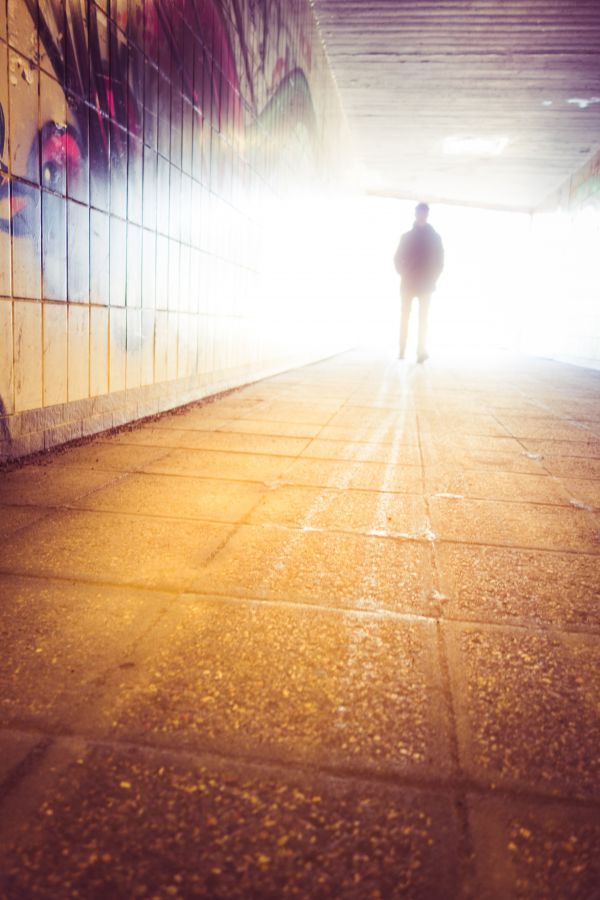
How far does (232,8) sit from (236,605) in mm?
5310

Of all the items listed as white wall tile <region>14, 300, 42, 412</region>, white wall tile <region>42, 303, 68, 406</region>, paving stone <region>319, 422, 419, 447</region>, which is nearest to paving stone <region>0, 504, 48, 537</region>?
white wall tile <region>14, 300, 42, 412</region>

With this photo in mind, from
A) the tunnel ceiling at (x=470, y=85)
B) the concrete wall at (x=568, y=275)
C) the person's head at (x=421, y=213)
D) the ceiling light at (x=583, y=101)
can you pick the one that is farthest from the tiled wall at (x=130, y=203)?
the concrete wall at (x=568, y=275)

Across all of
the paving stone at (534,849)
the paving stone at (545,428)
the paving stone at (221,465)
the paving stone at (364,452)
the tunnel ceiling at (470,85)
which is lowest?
the paving stone at (534,849)

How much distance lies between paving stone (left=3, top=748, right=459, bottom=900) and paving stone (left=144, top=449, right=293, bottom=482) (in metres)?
1.75

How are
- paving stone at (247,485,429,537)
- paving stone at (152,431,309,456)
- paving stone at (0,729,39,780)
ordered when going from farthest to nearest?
paving stone at (152,431,309,456) → paving stone at (247,485,429,537) → paving stone at (0,729,39,780)

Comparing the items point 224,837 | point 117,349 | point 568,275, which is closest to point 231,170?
point 117,349

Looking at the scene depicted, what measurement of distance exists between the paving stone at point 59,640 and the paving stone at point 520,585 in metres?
0.70

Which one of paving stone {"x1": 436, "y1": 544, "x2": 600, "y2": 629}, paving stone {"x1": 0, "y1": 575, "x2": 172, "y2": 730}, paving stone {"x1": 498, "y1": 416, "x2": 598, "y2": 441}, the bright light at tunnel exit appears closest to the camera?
paving stone {"x1": 0, "y1": 575, "x2": 172, "y2": 730}

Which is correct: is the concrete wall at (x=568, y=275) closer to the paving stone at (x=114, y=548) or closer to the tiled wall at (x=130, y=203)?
the tiled wall at (x=130, y=203)

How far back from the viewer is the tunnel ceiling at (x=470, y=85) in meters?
8.16

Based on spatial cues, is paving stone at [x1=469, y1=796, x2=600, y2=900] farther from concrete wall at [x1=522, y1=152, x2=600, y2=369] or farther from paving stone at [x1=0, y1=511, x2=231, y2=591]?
concrete wall at [x1=522, y1=152, x2=600, y2=369]

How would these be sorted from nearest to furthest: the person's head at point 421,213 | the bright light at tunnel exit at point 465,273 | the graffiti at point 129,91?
the graffiti at point 129,91
the person's head at point 421,213
the bright light at tunnel exit at point 465,273

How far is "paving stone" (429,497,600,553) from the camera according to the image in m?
1.95

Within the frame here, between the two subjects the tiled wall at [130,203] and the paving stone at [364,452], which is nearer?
the tiled wall at [130,203]
